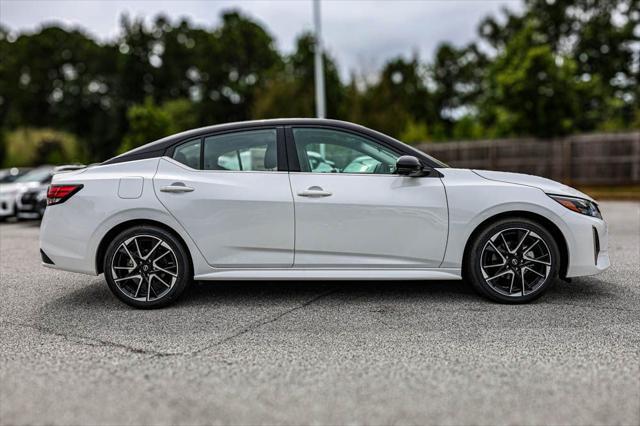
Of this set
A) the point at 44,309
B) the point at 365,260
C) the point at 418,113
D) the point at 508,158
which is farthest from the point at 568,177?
the point at 418,113

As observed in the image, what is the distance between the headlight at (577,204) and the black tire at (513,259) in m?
0.28

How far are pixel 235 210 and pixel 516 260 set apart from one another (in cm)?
231

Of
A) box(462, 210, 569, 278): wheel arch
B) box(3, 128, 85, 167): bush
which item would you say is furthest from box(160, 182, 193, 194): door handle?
box(3, 128, 85, 167): bush

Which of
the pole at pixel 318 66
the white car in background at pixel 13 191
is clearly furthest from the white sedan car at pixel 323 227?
the pole at pixel 318 66

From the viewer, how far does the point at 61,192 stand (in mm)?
4820

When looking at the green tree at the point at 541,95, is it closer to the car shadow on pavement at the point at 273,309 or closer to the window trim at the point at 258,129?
the car shadow on pavement at the point at 273,309

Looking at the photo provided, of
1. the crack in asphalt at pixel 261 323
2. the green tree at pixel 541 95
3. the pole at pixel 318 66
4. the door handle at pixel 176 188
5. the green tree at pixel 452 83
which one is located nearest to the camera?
the crack in asphalt at pixel 261 323

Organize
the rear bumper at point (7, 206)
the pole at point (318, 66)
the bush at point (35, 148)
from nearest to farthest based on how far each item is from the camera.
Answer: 1. the rear bumper at point (7, 206)
2. the pole at point (318, 66)
3. the bush at point (35, 148)

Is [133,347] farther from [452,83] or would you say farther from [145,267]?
[452,83]

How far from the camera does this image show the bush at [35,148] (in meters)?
33.7

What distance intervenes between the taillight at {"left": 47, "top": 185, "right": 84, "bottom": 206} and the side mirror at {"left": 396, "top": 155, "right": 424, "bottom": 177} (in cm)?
263

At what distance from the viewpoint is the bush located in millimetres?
33656

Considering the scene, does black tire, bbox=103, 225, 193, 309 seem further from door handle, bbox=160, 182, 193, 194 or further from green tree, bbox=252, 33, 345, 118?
green tree, bbox=252, 33, 345, 118

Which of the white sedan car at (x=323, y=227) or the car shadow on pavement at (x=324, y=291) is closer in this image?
the white sedan car at (x=323, y=227)
